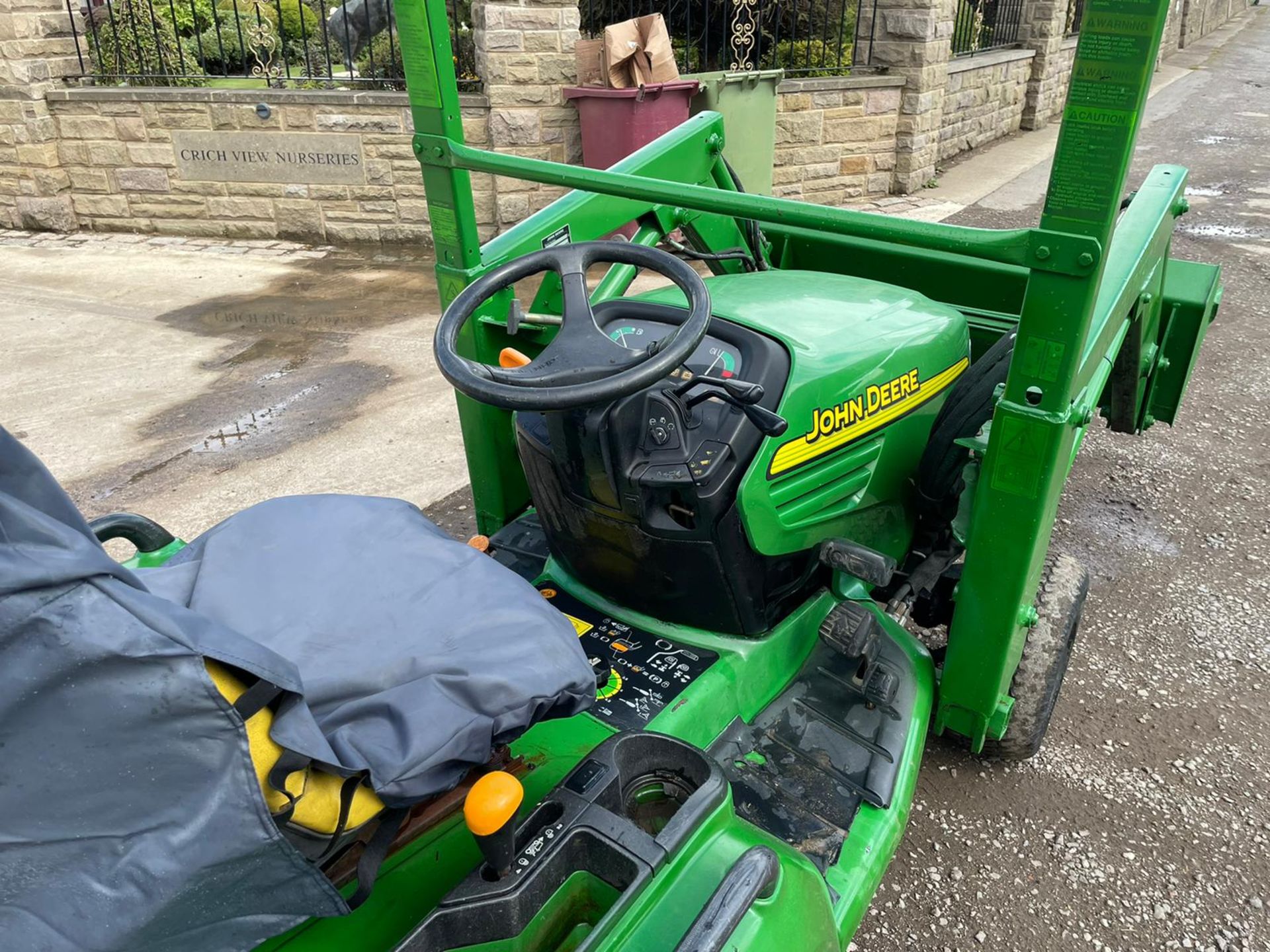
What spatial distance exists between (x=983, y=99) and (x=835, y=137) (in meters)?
2.73

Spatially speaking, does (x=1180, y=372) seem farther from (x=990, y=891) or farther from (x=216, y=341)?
(x=216, y=341)

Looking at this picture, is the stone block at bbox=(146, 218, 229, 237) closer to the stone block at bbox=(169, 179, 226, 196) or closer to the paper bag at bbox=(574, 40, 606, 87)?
the stone block at bbox=(169, 179, 226, 196)

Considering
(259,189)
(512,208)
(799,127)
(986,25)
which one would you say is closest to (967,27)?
(986,25)

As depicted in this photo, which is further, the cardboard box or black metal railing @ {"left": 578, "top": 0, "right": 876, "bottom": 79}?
black metal railing @ {"left": 578, "top": 0, "right": 876, "bottom": 79}

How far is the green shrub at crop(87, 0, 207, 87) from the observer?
7305 mm

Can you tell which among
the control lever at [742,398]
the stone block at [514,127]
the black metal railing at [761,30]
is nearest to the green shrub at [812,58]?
the black metal railing at [761,30]

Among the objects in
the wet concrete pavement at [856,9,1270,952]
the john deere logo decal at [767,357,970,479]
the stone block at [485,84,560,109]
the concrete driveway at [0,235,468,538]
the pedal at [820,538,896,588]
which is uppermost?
the stone block at [485,84,560,109]

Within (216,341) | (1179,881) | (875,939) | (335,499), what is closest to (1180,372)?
(1179,881)

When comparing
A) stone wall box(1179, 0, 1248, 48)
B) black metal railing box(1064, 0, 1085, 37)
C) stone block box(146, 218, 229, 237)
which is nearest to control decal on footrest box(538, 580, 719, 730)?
stone block box(146, 218, 229, 237)

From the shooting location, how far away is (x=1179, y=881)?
7.41ft

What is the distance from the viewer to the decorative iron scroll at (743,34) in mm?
7211

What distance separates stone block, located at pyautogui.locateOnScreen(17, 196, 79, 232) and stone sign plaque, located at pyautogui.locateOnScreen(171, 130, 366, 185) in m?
1.08

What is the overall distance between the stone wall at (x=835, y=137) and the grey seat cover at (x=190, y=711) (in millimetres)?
6637

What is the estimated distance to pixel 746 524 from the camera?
1998 millimetres
